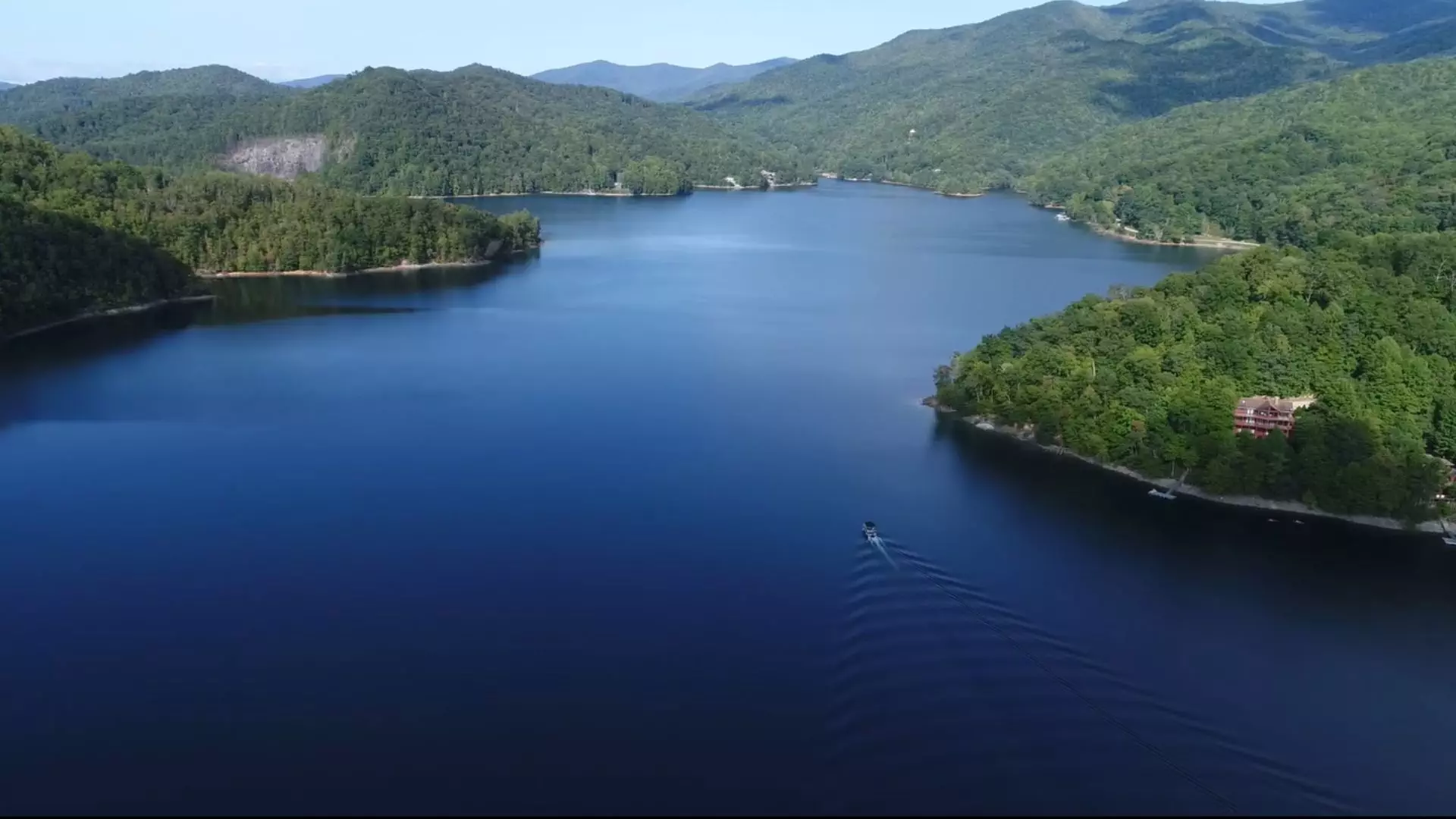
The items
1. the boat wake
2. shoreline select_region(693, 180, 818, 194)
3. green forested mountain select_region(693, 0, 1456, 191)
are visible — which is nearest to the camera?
the boat wake

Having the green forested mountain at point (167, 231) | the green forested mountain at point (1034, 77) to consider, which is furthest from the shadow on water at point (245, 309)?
the green forested mountain at point (1034, 77)

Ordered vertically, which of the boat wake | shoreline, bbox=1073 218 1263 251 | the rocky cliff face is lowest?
the boat wake

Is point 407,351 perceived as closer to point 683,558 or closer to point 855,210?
point 683,558

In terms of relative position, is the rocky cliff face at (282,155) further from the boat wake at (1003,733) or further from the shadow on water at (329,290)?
the boat wake at (1003,733)

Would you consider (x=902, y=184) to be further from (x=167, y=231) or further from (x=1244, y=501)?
(x=1244, y=501)

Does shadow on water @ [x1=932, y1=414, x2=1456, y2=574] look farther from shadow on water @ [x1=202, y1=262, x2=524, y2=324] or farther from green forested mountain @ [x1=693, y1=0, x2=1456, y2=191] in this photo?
green forested mountain @ [x1=693, y1=0, x2=1456, y2=191]

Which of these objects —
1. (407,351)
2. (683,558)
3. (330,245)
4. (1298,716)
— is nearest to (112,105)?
(330,245)

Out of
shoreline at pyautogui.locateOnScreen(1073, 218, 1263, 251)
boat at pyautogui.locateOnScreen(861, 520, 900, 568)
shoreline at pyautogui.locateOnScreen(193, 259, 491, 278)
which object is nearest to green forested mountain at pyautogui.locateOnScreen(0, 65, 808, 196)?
shoreline at pyautogui.locateOnScreen(193, 259, 491, 278)
